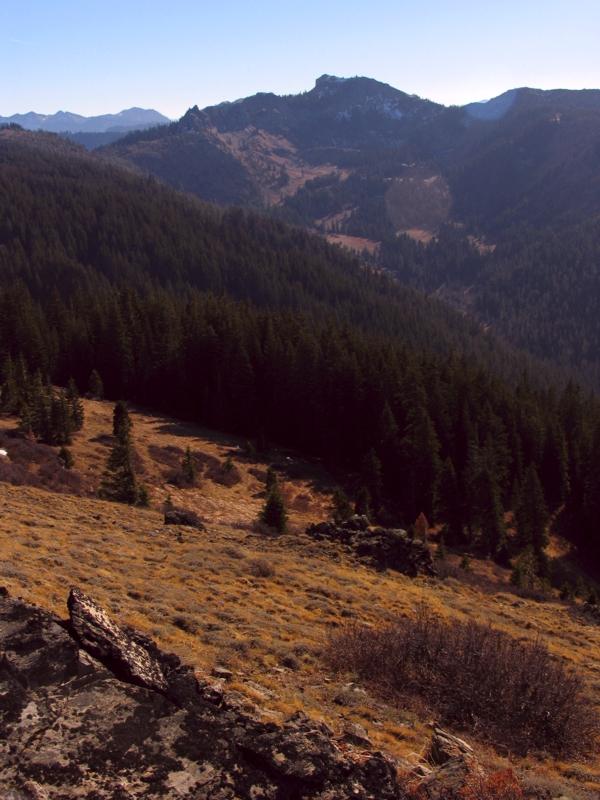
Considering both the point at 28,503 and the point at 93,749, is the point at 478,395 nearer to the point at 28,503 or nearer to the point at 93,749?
the point at 28,503

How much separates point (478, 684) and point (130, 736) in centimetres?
900

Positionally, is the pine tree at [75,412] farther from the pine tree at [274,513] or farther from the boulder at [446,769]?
the boulder at [446,769]

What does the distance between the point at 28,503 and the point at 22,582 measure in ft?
42.4

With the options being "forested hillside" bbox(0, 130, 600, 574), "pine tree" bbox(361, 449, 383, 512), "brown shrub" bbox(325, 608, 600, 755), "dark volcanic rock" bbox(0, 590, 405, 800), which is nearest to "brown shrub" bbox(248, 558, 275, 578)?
"brown shrub" bbox(325, 608, 600, 755)

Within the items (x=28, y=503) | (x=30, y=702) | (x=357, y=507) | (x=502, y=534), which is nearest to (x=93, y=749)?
(x=30, y=702)

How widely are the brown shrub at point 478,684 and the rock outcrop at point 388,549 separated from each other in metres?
12.6

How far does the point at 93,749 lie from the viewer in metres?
6.65

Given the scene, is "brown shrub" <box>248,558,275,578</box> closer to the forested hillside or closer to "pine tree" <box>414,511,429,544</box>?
"pine tree" <box>414,511,429,544</box>

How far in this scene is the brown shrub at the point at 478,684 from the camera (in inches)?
476

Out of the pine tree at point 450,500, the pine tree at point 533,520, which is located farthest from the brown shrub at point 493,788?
the pine tree at point 450,500

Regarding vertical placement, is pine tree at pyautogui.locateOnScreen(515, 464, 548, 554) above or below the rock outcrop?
below

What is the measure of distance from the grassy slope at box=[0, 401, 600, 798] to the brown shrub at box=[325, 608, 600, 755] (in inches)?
27.5

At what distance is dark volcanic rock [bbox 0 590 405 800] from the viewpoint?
638 cm

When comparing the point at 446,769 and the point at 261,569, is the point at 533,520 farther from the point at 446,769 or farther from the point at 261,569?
the point at 446,769
